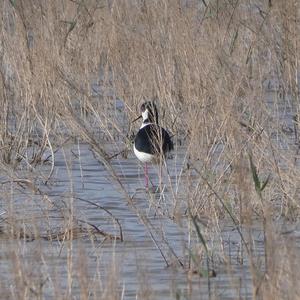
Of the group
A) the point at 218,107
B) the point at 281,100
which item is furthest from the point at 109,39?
the point at 218,107

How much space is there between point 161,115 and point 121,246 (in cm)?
337

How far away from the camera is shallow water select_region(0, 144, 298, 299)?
485 centimetres

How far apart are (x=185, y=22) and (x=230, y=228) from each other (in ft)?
8.58

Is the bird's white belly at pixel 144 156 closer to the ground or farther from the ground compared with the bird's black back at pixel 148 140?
closer to the ground

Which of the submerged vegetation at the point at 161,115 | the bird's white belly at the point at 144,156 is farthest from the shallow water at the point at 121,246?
the bird's white belly at the point at 144,156

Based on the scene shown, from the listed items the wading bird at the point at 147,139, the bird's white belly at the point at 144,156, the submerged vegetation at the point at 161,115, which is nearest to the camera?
the submerged vegetation at the point at 161,115

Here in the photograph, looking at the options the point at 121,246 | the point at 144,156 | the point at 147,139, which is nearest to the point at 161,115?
the point at 147,139

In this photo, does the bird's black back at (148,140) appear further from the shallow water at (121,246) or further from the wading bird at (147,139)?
the shallow water at (121,246)

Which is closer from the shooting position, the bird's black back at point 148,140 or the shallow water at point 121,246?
the shallow water at point 121,246

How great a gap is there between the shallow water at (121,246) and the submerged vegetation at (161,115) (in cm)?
3

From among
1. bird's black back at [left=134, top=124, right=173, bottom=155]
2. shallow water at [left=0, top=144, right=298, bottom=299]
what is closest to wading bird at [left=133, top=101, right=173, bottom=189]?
bird's black back at [left=134, top=124, right=173, bottom=155]

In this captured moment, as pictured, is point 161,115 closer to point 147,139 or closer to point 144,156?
point 147,139

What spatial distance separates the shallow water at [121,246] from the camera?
485cm

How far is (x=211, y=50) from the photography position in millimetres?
8453
